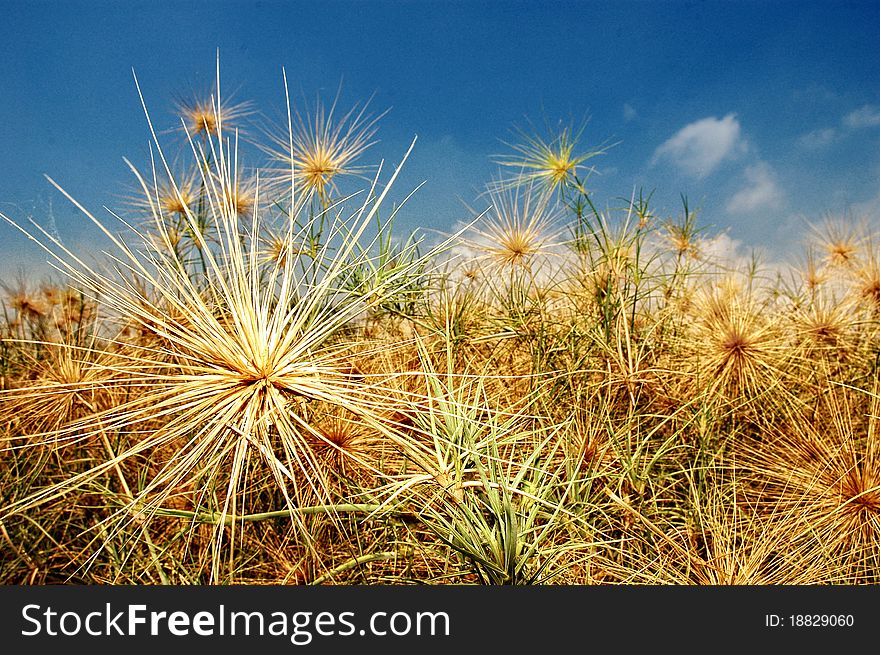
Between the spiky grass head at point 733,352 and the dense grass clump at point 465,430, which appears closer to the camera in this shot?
the dense grass clump at point 465,430

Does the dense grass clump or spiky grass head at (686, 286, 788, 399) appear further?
spiky grass head at (686, 286, 788, 399)

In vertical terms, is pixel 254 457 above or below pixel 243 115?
below

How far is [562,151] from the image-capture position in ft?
5.64

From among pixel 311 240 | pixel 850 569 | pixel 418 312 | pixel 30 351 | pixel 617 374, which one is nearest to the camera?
pixel 850 569

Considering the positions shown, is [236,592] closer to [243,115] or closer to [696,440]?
[696,440]

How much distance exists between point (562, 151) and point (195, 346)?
136 centimetres

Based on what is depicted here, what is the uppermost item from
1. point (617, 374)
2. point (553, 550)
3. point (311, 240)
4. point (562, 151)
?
point (562, 151)

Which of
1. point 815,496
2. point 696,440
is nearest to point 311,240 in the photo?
point 696,440

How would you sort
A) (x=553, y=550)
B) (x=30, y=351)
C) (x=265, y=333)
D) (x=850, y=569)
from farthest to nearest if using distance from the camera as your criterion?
(x=30, y=351), (x=850, y=569), (x=553, y=550), (x=265, y=333)

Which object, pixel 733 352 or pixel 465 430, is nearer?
pixel 465 430

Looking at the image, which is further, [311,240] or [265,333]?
[311,240]

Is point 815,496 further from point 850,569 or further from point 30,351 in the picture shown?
point 30,351

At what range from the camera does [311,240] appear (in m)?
1.57

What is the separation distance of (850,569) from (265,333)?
4.56 ft
